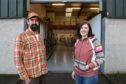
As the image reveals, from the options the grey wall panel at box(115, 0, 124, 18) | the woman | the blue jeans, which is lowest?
the blue jeans

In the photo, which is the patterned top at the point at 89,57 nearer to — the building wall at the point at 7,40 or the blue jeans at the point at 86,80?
the blue jeans at the point at 86,80

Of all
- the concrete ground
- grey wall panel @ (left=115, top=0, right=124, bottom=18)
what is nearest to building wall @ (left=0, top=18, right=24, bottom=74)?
the concrete ground

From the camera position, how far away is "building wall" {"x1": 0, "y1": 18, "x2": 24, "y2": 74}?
11875 millimetres

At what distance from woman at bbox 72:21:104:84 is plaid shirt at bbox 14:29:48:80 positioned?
0.57 meters

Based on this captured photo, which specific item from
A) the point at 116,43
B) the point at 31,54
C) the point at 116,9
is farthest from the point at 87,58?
the point at 116,9

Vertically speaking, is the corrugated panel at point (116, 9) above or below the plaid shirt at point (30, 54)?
above

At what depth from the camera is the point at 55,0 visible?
43.0 ft

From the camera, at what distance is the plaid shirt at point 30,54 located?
18.3ft

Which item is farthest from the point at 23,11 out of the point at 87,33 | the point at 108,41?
the point at 87,33

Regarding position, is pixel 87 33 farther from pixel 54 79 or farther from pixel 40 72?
pixel 54 79

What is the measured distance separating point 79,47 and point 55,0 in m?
7.59

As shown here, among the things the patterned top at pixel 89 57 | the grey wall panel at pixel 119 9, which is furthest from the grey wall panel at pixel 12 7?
the patterned top at pixel 89 57

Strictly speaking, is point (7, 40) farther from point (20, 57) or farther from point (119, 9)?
point (20, 57)

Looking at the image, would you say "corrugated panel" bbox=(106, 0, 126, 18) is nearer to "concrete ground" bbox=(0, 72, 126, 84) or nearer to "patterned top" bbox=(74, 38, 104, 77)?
"concrete ground" bbox=(0, 72, 126, 84)
